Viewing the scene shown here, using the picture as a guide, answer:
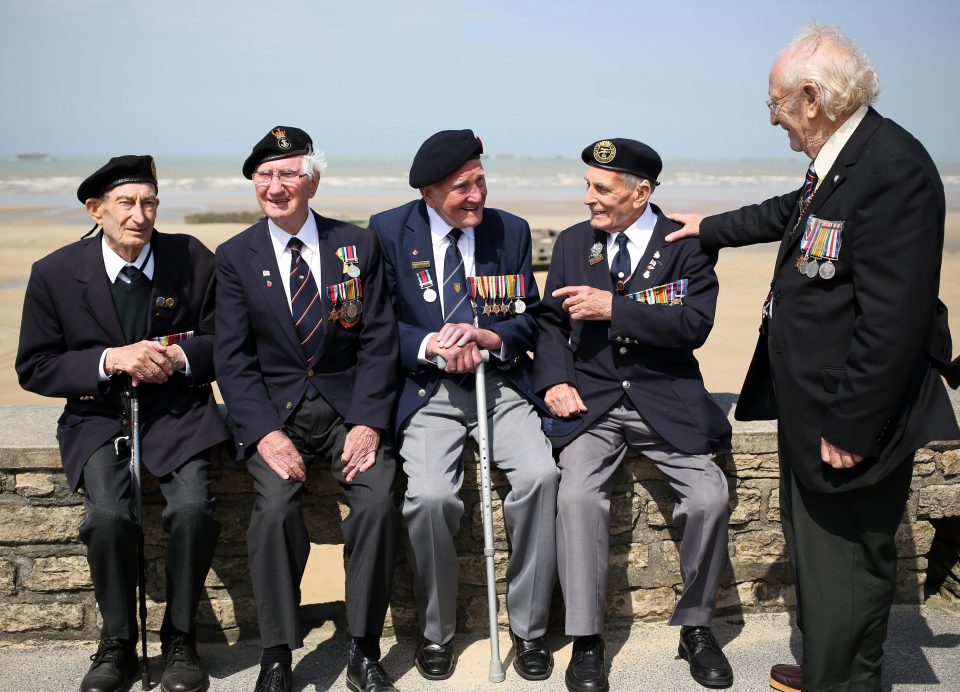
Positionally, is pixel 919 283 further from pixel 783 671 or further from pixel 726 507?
pixel 783 671

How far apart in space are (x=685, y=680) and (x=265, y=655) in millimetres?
1475

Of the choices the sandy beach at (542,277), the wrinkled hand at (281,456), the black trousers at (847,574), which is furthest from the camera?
the sandy beach at (542,277)

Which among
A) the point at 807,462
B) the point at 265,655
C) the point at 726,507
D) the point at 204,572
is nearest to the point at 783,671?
the point at 726,507

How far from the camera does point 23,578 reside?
367cm

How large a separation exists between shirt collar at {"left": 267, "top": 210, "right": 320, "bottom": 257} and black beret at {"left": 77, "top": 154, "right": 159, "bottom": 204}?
50 cm

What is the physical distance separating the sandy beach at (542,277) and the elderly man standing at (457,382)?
4.87 metres

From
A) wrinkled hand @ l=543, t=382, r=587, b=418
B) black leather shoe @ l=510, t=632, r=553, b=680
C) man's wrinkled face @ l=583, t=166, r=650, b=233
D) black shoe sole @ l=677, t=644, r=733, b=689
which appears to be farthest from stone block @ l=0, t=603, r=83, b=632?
man's wrinkled face @ l=583, t=166, r=650, b=233

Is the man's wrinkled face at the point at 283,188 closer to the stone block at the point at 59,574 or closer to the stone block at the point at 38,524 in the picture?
the stone block at the point at 38,524

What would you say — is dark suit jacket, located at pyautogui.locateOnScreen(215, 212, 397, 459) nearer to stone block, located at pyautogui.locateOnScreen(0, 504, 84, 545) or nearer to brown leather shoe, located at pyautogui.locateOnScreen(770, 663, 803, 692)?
stone block, located at pyautogui.locateOnScreen(0, 504, 84, 545)

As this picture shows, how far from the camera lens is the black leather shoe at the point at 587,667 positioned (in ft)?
11.0

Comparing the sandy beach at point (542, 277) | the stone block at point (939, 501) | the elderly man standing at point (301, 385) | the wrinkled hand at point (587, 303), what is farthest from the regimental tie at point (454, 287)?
the sandy beach at point (542, 277)

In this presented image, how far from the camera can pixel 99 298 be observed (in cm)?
359

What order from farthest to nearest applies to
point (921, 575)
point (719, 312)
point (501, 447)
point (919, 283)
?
1. point (719, 312)
2. point (921, 575)
3. point (501, 447)
4. point (919, 283)

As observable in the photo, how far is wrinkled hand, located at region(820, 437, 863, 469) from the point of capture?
2.76 m
